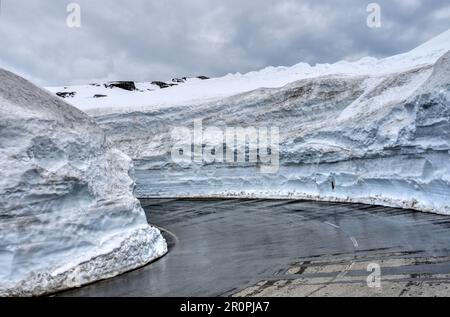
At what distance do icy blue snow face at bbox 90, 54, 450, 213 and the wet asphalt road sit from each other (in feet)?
7.36

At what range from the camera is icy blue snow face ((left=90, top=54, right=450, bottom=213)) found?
1816 centimetres

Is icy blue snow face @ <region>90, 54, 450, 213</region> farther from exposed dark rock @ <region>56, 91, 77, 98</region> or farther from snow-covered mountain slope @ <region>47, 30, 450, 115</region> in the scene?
exposed dark rock @ <region>56, 91, 77, 98</region>

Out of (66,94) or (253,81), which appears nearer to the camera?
(253,81)

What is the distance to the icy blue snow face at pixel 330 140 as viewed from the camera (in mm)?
18156

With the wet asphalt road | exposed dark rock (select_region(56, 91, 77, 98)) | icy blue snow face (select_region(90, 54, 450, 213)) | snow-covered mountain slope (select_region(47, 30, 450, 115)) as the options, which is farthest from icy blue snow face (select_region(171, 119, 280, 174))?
exposed dark rock (select_region(56, 91, 77, 98))

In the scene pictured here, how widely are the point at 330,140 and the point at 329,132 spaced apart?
0.51 m

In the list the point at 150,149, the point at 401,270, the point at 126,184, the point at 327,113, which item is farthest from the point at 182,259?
the point at 150,149

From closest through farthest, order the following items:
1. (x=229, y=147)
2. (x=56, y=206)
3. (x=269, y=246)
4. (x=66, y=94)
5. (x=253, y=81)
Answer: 1. (x=56, y=206)
2. (x=269, y=246)
3. (x=229, y=147)
4. (x=253, y=81)
5. (x=66, y=94)

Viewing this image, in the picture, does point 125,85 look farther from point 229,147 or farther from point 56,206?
point 56,206

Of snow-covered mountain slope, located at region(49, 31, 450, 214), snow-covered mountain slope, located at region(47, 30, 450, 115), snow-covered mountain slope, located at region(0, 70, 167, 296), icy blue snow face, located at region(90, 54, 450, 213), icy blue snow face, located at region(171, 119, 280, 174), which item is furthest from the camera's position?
snow-covered mountain slope, located at region(47, 30, 450, 115)

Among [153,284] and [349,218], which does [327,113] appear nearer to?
[349,218]

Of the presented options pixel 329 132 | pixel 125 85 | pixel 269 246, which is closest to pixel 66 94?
pixel 125 85

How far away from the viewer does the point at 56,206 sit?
1054 cm

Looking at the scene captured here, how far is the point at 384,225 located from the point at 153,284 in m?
8.37
